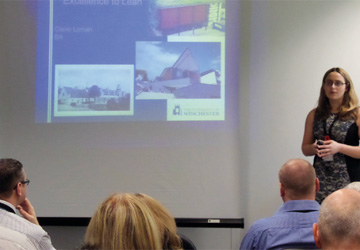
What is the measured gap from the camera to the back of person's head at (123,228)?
1318mm

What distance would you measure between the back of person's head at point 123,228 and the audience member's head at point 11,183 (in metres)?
1.47

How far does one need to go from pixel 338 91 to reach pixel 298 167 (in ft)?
4.20

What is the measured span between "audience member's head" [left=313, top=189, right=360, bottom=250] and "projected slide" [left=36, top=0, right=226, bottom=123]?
2.60 m

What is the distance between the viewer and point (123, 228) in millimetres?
1331

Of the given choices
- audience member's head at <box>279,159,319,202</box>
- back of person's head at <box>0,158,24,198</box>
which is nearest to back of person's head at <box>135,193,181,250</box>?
audience member's head at <box>279,159,319,202</box>

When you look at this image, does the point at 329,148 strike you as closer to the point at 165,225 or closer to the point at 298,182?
the point at 298,182

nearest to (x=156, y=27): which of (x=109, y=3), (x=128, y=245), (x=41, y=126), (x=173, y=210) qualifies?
(x=109, y=3)

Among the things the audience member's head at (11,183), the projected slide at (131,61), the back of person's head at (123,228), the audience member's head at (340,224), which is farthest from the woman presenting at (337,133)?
the back of person's head at (123,228)

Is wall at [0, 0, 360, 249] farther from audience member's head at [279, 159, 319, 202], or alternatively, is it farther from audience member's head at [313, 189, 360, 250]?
audience member's head at [313, 189, 360, 250]

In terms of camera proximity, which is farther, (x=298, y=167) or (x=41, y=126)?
(x=41, y=126)

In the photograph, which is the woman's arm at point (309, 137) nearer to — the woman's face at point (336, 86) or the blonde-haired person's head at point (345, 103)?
the blonde-haired person's head at point (345, 103)

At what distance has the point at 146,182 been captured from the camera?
13.2ft

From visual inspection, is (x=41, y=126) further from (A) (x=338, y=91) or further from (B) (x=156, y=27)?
(A) (x=338, y=91)

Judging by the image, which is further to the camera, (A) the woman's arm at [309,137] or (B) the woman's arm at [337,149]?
(A) the woman's arm at [309,137]
